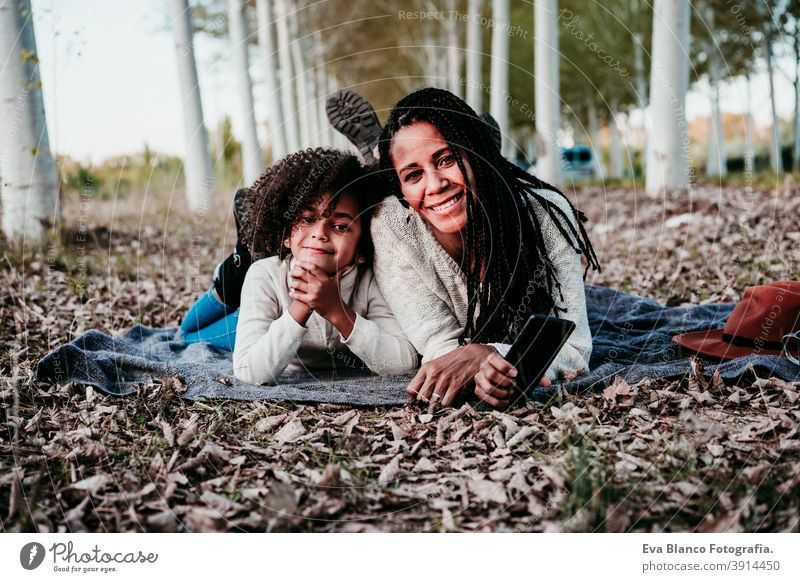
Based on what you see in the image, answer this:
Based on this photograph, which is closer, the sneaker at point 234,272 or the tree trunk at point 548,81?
the sneaker at point 234,272

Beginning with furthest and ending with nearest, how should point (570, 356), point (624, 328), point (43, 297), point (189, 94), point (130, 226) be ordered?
1. point (189, 94)
2. point (130, 226)
3. point (43, 297)
4. point (624, 328)
5. point (570, 356)

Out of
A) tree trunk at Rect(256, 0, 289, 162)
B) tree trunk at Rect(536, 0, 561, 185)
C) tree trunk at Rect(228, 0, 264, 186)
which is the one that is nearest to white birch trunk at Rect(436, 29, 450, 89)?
tree trunk at Rect(256, 0, 289, 162)

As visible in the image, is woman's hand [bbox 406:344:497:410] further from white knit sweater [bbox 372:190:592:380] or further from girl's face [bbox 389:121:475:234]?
girl's face [bbox 389:121:475:234]

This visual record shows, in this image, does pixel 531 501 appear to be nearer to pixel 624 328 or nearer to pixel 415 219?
pixel 415 219

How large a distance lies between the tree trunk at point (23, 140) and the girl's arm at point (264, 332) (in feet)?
11.7

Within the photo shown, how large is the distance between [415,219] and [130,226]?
6.56m

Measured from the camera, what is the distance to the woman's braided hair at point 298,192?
362 cm

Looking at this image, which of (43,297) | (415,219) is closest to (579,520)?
(415,219)

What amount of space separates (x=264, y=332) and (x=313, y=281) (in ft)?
1.66

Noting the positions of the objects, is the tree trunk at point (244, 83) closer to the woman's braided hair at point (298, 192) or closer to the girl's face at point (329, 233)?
the woman's braided hair at point (298, 192)

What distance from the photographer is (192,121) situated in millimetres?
10867

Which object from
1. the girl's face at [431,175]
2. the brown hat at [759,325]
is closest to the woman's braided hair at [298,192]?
the girl's face at [431,175]

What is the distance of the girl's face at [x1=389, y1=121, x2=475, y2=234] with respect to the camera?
11.3ft

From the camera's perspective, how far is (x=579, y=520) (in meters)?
2.36
